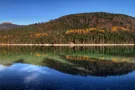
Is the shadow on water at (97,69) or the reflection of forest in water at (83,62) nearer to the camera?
the shadow on water at (97,69)

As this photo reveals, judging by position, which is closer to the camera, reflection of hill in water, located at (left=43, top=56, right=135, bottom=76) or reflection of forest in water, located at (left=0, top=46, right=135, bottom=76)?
reflection of hill in water, located at (left=43, top=56, right=135, bottom=76)

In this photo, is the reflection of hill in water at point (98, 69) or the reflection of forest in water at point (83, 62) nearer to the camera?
the reflection of hill in water at point (98, 69)

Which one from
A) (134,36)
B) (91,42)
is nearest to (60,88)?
(91,42)

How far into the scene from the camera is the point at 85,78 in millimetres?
26266

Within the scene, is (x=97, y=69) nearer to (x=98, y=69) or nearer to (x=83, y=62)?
(x=98, y=69)

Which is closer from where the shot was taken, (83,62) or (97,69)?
(97,69)

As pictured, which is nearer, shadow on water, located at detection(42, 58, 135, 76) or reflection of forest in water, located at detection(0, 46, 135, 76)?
shadow on water, located at detection(42, 58, 135, 76)

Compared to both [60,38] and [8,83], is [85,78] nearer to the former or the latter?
[8,83]

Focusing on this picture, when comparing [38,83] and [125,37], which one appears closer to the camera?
[38,83]

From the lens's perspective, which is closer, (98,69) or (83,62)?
(98,69)

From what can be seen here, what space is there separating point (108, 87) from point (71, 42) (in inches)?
5527

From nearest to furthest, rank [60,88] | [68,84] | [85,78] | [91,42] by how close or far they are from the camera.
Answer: [60,88] → [68,84] → [85,78] → [91,42]

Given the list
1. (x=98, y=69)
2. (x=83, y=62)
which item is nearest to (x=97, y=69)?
(x=98, y=69)

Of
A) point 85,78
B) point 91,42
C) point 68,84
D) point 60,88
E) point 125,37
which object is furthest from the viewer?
point 125,37
